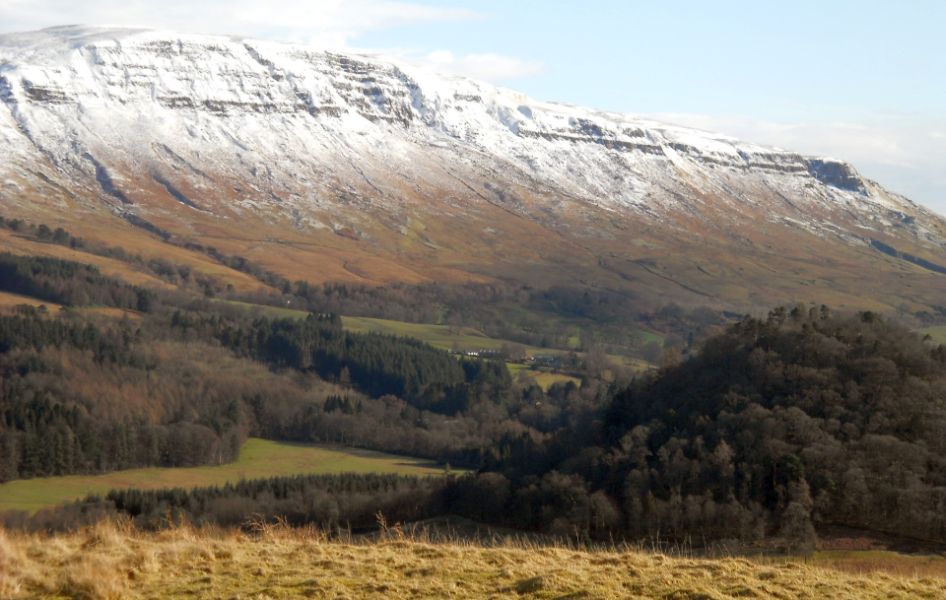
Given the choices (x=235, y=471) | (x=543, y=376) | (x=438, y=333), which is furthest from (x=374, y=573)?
(x=438, y=333)

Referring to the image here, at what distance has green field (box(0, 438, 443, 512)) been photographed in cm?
9141

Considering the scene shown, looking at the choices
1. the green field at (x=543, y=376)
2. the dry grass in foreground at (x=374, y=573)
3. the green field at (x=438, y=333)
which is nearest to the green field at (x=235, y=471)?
the green field at (x=543, y=376)

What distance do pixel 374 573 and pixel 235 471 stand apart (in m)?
88.5

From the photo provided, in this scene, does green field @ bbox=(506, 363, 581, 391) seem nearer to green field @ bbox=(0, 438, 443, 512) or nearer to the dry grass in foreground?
green field @ bbox=(0, 438, 443, 512)

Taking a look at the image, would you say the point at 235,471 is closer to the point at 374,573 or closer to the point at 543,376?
the point at 543,376

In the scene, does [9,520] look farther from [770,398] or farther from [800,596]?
[800,596]

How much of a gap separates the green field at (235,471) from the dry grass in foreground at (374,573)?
69.5 meters

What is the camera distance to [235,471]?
346 feet

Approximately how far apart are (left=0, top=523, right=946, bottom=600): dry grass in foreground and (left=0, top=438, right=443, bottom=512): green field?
69512 millimetres

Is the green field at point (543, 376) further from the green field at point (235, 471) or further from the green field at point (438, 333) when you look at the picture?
the green field at point (235, 471)

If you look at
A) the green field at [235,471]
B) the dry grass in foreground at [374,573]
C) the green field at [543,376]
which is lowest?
the green field at [235,471]

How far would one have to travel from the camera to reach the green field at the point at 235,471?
91.4 m

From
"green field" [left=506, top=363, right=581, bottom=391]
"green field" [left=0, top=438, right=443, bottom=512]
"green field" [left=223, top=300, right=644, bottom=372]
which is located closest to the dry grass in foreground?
"green field" [left=0, top=438, right=443, bottom=512]

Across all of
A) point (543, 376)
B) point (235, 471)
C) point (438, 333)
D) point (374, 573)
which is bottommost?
point (235, 471)
